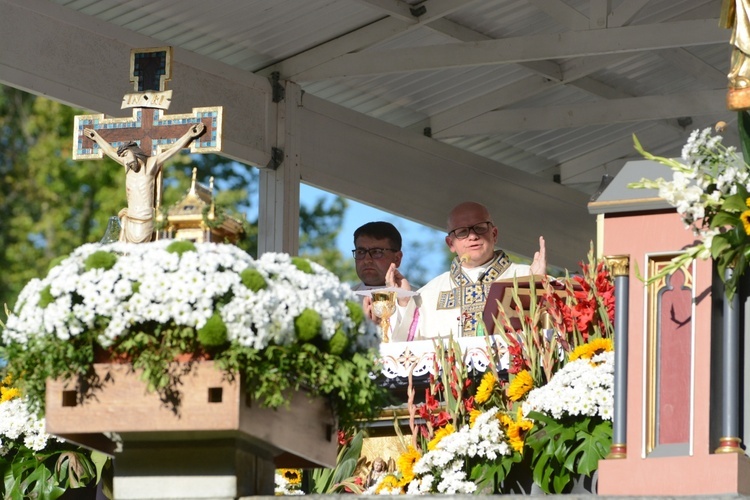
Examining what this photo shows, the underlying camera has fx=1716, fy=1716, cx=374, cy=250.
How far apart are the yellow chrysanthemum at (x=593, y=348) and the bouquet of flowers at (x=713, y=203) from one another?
1233 millimetres

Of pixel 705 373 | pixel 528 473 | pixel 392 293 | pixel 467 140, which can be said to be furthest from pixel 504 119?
pixel 705 373

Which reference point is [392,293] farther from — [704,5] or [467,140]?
[467,140]

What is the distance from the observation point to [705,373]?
223 inches

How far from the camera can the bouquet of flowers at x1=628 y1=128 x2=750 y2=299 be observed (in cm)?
565

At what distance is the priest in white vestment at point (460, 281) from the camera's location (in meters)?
9.63

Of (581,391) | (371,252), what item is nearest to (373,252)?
(371,252)

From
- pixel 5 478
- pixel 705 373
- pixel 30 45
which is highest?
pixel 30 45

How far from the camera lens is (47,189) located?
26.3 meters

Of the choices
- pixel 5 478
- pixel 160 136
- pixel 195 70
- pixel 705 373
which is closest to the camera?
pixel 705 373

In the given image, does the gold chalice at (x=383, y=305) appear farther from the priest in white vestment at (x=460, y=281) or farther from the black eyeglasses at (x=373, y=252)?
the black eyeglasses at (x=373, y=252)

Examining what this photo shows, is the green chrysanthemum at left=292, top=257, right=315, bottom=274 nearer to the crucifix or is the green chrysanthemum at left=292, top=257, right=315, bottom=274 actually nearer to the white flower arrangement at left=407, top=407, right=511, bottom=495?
the crucifix

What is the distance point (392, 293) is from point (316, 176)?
16.0 feet

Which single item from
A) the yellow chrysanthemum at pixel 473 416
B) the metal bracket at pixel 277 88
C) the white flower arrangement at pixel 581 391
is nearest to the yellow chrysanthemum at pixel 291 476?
the yellow chrysanthemum at pixel 473 416

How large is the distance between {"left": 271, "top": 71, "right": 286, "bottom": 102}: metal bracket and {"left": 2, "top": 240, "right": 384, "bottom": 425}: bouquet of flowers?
27.2 ft
